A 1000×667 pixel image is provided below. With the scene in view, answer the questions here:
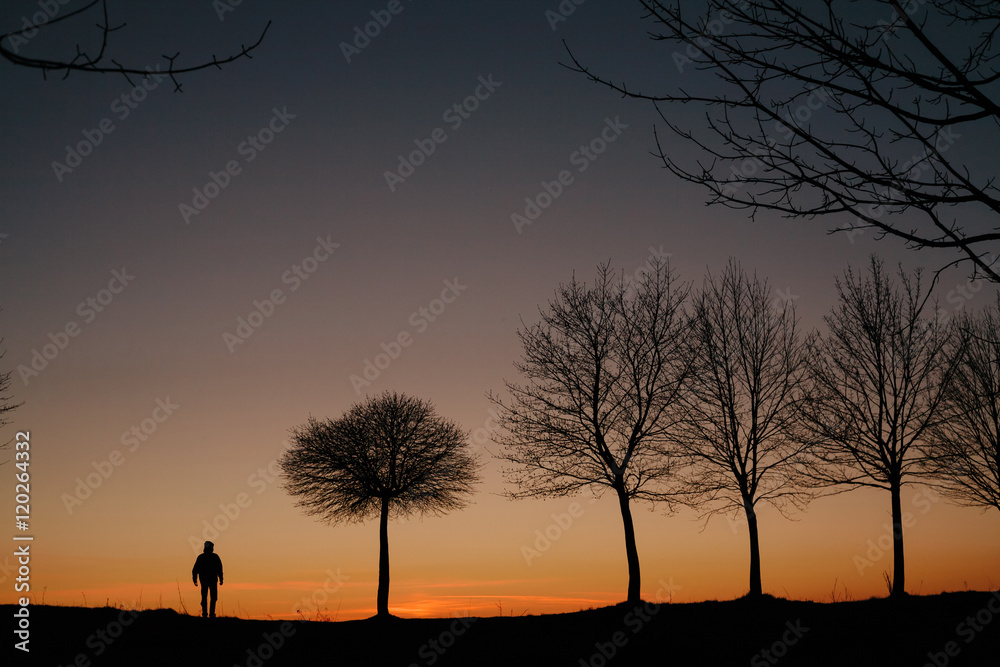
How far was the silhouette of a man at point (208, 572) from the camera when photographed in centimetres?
1691

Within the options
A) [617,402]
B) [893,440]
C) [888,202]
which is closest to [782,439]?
[893,440]

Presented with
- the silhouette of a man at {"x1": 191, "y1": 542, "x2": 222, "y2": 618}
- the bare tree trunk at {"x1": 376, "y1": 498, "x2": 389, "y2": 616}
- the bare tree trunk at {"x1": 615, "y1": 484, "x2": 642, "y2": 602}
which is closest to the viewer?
the silhouette of a man at {"x1": 191, "y1": 542, "x2": 222, "y2": 618}

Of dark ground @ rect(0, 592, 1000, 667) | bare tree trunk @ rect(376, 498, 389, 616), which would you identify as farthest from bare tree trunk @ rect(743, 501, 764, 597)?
bare tree trunk @ rect(376, 498, 389, 616)

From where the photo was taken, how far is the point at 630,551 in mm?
19469

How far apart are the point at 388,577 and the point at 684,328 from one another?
43.5 feet

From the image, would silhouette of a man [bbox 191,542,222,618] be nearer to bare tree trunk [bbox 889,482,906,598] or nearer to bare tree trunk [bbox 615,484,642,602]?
bare tree trunk [bbox 615,484,642,602]

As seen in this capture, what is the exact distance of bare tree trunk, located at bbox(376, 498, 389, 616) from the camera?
25406 millimetres

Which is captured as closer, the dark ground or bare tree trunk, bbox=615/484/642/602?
the dark ground

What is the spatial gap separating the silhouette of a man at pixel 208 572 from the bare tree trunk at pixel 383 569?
343 inches

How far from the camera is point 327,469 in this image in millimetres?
27328

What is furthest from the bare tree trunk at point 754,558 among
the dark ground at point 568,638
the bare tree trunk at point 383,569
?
the bare tree trunk at point 383,569

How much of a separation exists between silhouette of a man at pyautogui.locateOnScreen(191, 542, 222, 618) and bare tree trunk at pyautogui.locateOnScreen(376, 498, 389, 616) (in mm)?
8706

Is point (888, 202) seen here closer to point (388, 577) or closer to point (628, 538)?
point (628, 538)

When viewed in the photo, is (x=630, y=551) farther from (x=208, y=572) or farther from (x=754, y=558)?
(x=208, y=572)
